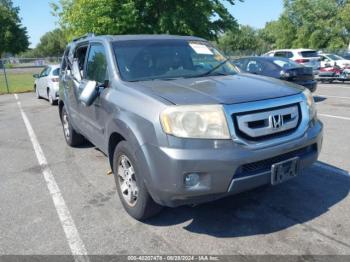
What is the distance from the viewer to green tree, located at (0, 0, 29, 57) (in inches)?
2635

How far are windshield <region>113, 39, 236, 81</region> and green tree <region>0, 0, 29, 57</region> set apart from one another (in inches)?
2775

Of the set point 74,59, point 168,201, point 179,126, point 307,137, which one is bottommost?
point 168,201

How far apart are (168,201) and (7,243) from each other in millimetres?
1639

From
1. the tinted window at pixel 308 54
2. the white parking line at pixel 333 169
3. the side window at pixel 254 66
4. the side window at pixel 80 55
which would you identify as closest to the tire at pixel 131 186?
the side window at pixel 80 55

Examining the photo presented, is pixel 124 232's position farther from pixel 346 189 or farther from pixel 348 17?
pixel 348 17

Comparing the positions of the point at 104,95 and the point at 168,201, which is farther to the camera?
the point at 104,95

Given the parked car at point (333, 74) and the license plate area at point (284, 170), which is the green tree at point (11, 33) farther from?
the license plate area at point (284, 170)

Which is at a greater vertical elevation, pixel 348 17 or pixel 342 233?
pixel 348 17

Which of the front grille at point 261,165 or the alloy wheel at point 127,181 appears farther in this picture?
the alloy wheel at point 127,181

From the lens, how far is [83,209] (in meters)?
4.21

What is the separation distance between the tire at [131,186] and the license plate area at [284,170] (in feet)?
3.83

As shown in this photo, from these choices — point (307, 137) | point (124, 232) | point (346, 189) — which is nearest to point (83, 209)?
point (124, 232)

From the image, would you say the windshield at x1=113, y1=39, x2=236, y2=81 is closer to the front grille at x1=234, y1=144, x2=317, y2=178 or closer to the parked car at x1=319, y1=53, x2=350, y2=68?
the front grille at x1=234, y1=144, x2=317, y2=178

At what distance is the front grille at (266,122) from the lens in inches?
124
